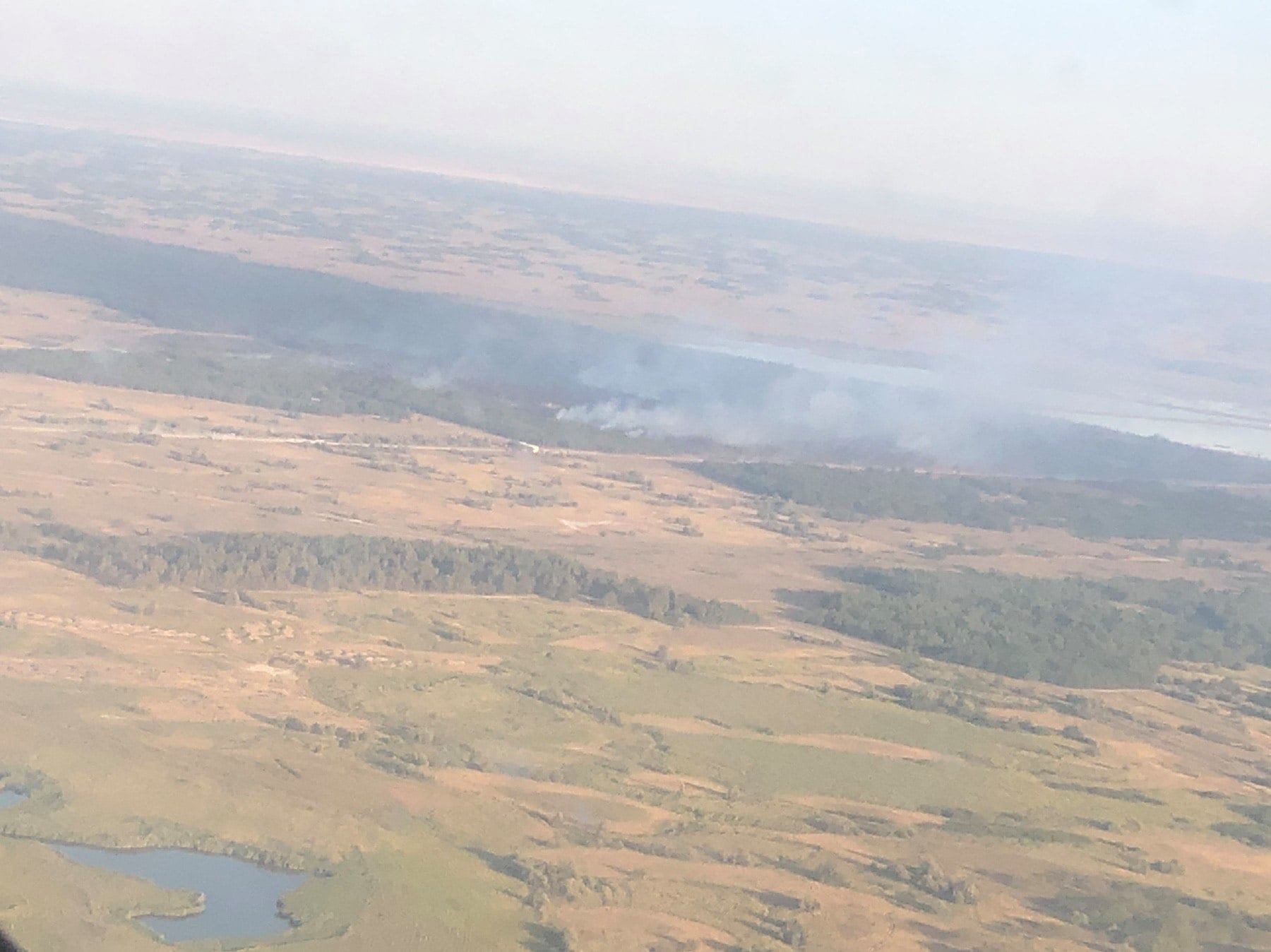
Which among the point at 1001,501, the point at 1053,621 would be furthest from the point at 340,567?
the point at 1001,501

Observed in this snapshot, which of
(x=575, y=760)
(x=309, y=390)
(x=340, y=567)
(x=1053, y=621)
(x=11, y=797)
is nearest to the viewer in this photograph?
(x=11, y=797)

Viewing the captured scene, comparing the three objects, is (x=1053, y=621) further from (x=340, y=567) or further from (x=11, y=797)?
(x=11, y=797)

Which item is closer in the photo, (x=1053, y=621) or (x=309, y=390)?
(x=1053, y=621)

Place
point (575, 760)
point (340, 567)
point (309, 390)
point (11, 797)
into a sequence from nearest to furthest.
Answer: point (11, 797), point (575, 760), point (340, 567), point (309, 390)

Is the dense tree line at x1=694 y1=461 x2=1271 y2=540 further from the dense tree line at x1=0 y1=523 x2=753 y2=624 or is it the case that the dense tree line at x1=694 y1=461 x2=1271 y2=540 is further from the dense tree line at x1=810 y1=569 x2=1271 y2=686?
the dense tree line at x1=0 y1=523 x2=753 y2=624

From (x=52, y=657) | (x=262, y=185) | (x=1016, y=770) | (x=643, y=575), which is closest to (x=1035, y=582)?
(x=643, y=575)

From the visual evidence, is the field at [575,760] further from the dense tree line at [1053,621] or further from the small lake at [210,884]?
the dense tree line at [1053,621]

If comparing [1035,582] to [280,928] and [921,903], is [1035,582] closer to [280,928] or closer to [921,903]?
[921,903]

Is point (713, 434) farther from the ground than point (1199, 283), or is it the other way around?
point (1199, 283)
